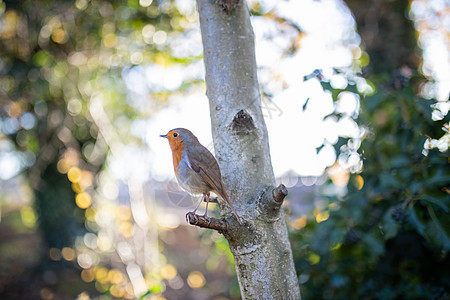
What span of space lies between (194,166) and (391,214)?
1.15 metres

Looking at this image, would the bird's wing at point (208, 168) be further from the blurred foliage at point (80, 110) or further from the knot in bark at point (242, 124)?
the blurred foliage at point (80, 110)

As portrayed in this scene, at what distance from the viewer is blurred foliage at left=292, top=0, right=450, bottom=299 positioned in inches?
75.6

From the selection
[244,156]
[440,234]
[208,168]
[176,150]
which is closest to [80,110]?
[176,150]

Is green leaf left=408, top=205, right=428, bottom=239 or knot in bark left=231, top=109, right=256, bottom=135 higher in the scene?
knot in bark left=231, top=109, right=256, bottom=135

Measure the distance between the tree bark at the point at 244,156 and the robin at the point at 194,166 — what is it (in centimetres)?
5

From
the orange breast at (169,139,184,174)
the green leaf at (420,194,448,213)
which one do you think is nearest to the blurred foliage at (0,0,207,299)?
the orange breast at (169,139,184,174)

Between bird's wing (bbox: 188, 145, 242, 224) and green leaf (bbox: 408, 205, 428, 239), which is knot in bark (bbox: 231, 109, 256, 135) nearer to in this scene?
bird's wing (bbox: 188, 145, 242, 224)

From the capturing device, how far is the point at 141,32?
16.1 ft

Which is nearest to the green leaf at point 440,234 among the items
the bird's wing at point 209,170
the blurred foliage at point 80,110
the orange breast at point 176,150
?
the bird's wing at point 209,170

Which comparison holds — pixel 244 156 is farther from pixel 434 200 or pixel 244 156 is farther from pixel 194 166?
pixel 434 200

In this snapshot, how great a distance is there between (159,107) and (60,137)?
66.6 inches

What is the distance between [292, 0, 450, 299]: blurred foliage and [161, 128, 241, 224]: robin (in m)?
0.83

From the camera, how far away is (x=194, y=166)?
1590mm

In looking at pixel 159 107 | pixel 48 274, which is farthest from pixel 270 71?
pixel 48 274
